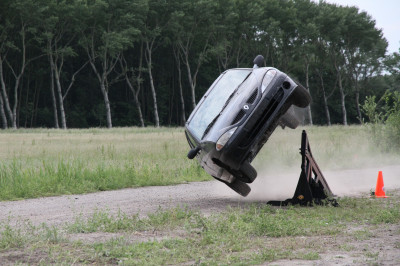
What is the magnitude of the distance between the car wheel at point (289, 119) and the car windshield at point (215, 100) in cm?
98

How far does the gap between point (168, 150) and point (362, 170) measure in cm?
760

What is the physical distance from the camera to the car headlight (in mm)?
9406

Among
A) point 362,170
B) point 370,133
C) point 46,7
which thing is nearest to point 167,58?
point 46,7

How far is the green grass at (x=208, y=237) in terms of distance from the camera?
6504 millimetres

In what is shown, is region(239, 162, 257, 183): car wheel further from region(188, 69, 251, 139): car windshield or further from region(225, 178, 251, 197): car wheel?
region(188, 69, 251, 139): car windshield

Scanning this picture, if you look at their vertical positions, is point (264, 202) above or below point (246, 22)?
below

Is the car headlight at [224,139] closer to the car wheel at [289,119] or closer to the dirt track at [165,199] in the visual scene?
the dirt track at [165,199]

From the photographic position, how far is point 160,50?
7338 centimetres

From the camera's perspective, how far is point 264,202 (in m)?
11.1

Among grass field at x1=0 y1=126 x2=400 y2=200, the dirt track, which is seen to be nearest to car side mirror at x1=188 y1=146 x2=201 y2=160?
the dirt track

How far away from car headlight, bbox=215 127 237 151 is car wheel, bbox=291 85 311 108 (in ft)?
4.52

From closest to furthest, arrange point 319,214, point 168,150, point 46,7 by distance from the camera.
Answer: point 319,214, point 168,150, point 46,7

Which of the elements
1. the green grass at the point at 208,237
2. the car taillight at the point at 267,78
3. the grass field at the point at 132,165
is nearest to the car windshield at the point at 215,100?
the car taillight at the point at 267,78

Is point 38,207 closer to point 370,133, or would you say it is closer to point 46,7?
point 370,133
